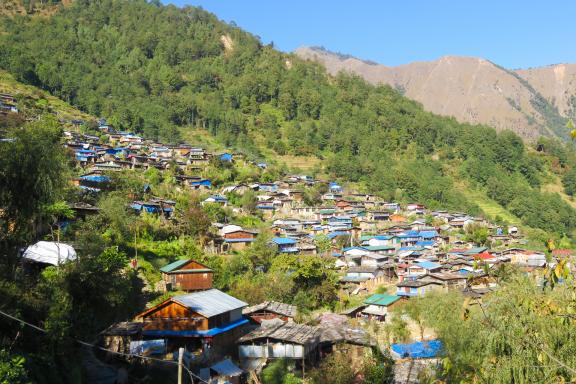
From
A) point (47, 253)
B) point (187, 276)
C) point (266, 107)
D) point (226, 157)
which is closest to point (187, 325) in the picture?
point (47, 253)

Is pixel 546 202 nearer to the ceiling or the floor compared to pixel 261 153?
nearer to the floor

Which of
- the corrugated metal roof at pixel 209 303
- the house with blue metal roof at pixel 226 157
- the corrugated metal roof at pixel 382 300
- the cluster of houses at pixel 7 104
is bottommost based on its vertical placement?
the corrugated metal roof at pixel 382 300

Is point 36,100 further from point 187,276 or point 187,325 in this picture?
point 187,325

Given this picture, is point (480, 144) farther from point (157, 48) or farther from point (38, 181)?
point (38, 181)

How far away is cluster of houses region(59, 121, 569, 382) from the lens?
62.8 ft

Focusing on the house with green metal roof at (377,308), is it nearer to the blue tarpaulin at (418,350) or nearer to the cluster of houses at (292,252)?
the cluster of houses at (292,252)

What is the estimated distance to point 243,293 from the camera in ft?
89.7

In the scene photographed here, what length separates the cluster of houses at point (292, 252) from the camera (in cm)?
1914

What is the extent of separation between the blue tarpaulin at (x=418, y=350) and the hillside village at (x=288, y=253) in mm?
59

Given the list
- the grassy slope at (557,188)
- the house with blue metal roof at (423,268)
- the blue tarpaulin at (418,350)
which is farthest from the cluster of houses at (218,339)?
the grassy slope at (557,188)

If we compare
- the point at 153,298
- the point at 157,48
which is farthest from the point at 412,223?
the point at 157,48

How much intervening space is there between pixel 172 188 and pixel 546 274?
44.1 m

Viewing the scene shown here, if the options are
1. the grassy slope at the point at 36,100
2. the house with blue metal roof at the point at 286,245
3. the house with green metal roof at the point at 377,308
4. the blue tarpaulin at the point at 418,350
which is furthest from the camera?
the grassy slope at the point at 36,100

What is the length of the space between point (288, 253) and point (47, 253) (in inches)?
877
